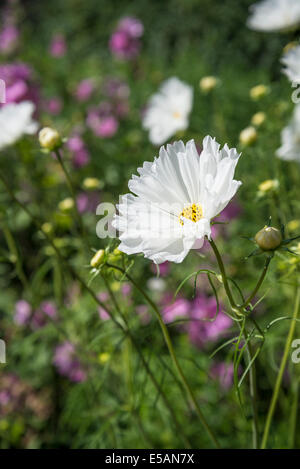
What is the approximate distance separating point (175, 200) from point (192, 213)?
27mm

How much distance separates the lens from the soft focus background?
1.00 metres

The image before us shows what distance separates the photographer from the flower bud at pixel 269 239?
1.62 feet

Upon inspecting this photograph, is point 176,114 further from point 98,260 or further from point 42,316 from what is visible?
point 98,260

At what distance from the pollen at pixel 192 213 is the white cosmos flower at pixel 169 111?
2.74ft

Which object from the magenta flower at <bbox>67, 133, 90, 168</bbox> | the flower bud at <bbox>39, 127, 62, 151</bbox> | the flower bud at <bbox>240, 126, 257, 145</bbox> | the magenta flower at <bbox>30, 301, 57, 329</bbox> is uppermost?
the magenta flower at <bbox>67, 133, 90, 168</bbox>

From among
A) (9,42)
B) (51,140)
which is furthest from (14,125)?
(9,42)

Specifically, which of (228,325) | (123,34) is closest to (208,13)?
(123,34)

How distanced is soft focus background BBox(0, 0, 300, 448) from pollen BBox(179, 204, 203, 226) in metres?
0.06

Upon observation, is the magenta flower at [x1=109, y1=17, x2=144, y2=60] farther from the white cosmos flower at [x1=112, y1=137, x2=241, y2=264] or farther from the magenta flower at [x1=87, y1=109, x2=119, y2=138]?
the white cosmos flower at [x1=112, y1=137, x2=241, y2=264]

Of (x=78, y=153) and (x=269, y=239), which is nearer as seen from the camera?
(x=269, y=239)

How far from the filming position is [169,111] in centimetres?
153

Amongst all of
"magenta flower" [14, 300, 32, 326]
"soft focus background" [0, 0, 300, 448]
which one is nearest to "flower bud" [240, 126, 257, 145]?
"soft focus background" [0, 0, 300, 448]

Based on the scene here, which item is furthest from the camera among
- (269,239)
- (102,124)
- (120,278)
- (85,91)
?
(85,91)
